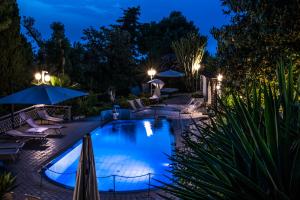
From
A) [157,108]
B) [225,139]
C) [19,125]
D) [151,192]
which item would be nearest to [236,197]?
[225,139]

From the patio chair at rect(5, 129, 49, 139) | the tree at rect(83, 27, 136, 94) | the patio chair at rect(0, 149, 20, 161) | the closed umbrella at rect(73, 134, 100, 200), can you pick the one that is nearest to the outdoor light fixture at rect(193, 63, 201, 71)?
the tree at rect(83, 27, 136, 94)

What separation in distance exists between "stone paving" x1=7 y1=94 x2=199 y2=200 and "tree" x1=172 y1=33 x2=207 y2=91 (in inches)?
503

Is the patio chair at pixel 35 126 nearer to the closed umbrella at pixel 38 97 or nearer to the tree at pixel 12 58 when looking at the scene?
the closed umbrella at pixel 38 97

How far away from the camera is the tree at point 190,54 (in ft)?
95.7

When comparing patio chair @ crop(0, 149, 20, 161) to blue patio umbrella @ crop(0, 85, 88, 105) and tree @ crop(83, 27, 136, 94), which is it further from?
tree @ crop(83, 27, 136, 94)

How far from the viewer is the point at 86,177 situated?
5668 mm

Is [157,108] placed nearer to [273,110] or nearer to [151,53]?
[151,53]

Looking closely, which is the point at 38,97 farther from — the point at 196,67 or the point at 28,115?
the point at 196,67

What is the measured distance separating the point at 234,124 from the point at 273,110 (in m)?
0.36

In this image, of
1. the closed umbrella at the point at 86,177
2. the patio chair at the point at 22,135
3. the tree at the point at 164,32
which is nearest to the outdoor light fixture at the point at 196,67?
the tree at the point at 164,32

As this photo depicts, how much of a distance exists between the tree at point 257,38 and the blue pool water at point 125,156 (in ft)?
9.31

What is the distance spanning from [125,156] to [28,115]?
653 centimetres

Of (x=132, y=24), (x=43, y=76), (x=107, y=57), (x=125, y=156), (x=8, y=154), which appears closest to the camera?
(x=8, y=154)

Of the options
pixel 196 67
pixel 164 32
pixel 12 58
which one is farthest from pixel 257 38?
pixel 164 32
